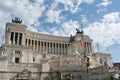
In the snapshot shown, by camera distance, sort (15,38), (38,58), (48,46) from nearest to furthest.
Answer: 1. (38,58)
2. (15,38)
3. (48,46)

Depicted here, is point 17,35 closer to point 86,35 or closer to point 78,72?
point 78,72

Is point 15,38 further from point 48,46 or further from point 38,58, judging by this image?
point 48,46

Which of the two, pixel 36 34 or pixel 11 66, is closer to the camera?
pixel 11 66

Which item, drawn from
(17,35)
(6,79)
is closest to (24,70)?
(6,79)

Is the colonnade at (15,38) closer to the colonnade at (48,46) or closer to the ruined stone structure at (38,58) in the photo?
the ruined stone structure at (38,58)

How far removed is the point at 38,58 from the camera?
200 ft

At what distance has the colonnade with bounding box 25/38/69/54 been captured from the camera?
80.8 m

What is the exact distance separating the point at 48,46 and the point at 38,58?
2558cm

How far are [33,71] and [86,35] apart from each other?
5499cm

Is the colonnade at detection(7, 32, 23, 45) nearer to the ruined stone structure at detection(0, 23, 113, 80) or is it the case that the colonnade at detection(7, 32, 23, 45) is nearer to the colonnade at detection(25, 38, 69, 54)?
the ruined stone structure at detection(0, 23, 113, 80)

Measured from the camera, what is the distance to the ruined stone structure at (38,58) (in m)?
44.4

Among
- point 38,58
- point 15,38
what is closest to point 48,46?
point 15,38


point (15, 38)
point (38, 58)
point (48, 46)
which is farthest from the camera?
point (48, 46)

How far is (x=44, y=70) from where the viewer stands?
155ft
